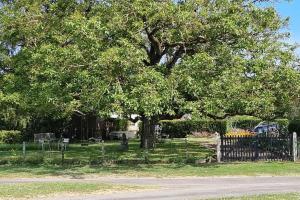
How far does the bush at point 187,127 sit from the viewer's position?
171 ft

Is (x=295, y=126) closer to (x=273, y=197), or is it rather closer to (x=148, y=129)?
(x=148, y=129)

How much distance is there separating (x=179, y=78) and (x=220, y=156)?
5.53 m

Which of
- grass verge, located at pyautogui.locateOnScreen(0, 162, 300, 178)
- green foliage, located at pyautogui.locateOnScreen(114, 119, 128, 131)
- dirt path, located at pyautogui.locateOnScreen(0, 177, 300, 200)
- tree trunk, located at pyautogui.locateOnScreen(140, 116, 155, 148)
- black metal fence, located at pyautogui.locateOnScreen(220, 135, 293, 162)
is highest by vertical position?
green foliage, located at pyautogui.locateOnScreen(114, 119, 128, 131)

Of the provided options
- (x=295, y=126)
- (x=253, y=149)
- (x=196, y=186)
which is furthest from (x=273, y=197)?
(x=295, y=126)

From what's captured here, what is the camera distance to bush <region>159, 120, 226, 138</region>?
171ft

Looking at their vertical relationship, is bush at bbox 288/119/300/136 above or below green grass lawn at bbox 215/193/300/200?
above

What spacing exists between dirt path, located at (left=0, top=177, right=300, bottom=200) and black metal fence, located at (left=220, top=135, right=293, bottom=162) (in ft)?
19.9

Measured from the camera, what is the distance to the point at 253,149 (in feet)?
84.5

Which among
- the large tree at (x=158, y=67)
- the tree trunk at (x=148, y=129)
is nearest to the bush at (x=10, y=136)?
the tree trunk at (x=148, y=129)

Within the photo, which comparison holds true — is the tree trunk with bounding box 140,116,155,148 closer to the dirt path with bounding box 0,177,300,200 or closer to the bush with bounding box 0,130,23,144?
Answer: the dirt path with bounding box 0,177,300,200

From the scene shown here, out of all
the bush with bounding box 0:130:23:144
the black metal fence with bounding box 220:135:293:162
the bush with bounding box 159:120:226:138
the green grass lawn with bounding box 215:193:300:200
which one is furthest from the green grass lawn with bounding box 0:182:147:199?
the bush with bounding box 159:120:226:138

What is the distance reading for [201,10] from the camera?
23219 millimetres

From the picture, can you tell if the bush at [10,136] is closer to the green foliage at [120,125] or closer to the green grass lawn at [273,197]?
the green foliage at [120,125]

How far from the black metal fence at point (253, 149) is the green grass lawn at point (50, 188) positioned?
952 cm
